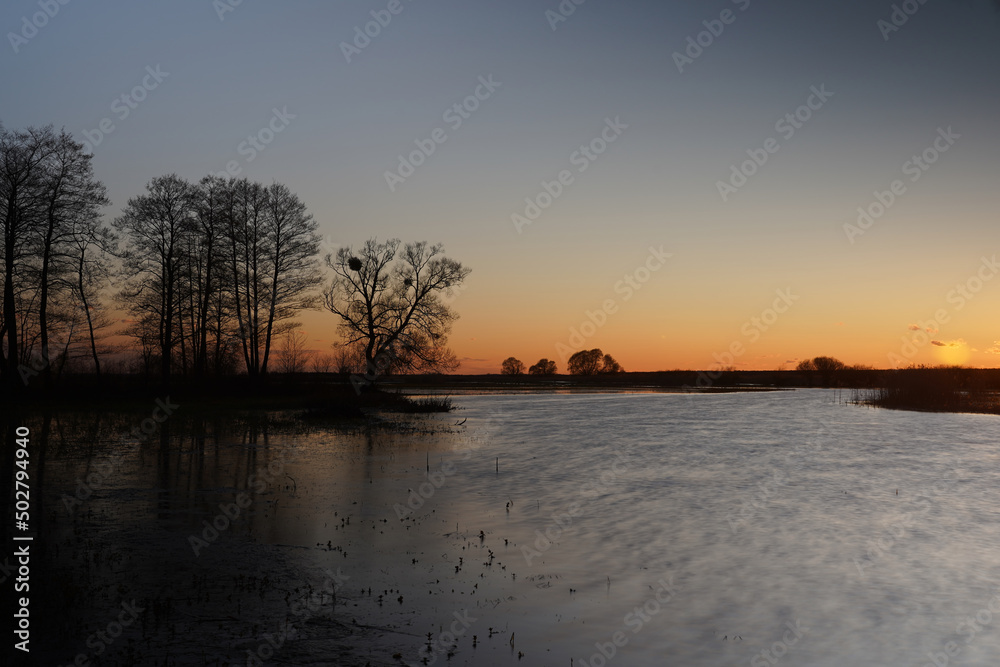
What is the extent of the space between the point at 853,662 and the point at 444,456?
15.9 meters

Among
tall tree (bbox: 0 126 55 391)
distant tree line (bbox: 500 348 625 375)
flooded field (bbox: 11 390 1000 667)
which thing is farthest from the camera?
distant tree line (bbox: 500 348 625 375)

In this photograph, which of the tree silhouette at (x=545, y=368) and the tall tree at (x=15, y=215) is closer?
the tall tree at (x=15, y=215)

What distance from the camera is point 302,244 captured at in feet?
148

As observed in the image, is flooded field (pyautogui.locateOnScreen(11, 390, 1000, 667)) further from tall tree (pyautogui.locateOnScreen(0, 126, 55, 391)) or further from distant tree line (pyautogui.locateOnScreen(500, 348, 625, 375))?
distant tree line (pyautogui.locateOnScreen(500, 348, 625, 375))

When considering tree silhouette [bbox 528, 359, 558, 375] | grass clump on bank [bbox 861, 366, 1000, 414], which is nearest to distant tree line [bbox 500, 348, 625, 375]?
tree silhouette [bbox 528, 359, 558, 375]

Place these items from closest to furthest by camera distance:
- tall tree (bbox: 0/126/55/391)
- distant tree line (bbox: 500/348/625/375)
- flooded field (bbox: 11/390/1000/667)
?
flooded field (bbox: 11/390/1000/667), tall tree (bbox: 0/126/55/391), distant tree line (bbox: 500/348/625/375)

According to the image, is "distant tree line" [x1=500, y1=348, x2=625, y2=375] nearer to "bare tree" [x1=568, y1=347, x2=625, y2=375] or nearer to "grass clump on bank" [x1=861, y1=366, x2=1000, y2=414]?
"bare tree" [x1=568, y1=347, x2=625, y2=375]

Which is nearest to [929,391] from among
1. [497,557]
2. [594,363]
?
[497,557]

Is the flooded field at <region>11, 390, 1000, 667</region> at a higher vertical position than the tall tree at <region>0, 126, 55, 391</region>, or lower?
lower

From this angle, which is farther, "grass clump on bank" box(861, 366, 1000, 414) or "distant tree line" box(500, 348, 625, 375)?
"distant tree line" box(500, 348, 625, 375)

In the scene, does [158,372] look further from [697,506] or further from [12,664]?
[12,664]

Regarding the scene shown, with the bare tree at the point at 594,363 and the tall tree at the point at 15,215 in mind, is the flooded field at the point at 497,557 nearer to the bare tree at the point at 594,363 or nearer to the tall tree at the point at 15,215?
the tall tree at the point at 15,215

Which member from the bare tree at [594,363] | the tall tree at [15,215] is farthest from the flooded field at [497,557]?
the bare tree at [594,363]

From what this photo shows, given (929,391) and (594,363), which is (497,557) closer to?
(929,391)
